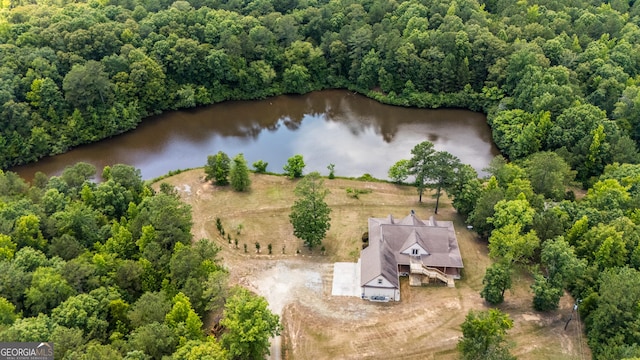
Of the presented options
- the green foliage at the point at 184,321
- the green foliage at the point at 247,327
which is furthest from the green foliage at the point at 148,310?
the green foliage at the point at 247,327

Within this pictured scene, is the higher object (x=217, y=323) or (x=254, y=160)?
(x=254, y=160)

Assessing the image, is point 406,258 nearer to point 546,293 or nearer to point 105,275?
point 546,293

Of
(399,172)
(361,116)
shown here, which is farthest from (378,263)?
(361,116)

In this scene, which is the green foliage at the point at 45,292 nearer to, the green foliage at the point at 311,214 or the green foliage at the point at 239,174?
the green foliage at the point at 311,214

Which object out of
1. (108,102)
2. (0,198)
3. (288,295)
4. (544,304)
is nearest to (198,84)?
(108,102)

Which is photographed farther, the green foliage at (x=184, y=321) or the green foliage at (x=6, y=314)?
the green foliage at (x=184, y=321)

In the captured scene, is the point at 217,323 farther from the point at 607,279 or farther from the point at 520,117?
the point at 520,117
